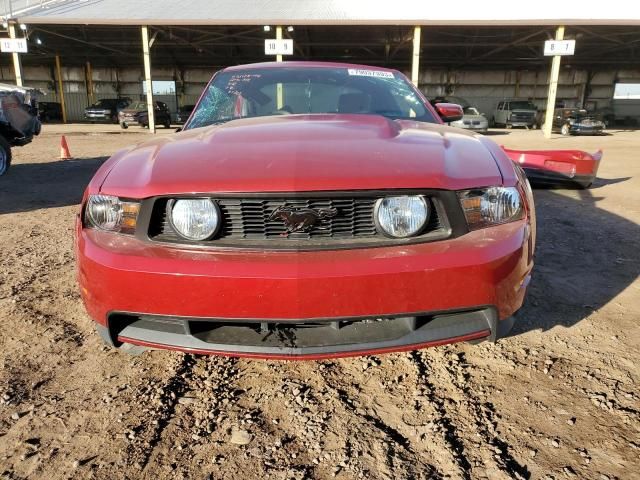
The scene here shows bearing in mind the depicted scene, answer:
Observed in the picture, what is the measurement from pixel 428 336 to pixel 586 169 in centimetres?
537

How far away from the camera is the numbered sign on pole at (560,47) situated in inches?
711

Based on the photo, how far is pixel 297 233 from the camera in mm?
1693

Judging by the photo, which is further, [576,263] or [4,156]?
[4,156]

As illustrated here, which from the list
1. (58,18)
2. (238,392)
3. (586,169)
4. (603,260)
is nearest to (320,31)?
(58,18)

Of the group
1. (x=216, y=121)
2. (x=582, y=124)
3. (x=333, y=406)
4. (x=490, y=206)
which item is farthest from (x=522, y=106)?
(x=333, y=406)

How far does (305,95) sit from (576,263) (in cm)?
237

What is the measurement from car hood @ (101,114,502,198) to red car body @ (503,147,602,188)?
14.1ft

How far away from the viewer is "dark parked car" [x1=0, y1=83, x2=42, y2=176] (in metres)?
8.08

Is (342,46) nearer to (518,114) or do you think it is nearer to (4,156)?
(518,114)

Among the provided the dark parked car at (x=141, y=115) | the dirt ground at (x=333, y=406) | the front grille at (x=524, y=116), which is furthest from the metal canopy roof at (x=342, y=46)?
the dirt ground at (x=333, y=406)

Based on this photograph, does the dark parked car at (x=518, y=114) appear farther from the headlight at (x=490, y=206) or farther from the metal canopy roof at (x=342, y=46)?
the headlight at (x=490, y=206)

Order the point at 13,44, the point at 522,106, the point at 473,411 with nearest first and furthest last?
the point at 473,411
the point at 13,44
the point at 522,106

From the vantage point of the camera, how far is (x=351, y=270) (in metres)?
1.57

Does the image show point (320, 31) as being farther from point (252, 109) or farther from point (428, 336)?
point (428, 336)
